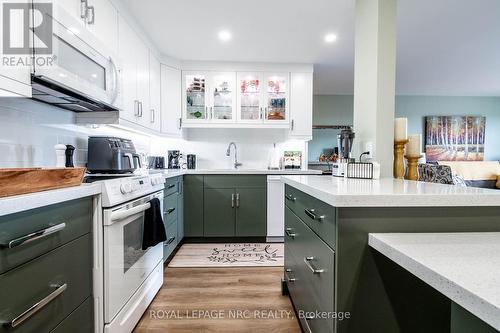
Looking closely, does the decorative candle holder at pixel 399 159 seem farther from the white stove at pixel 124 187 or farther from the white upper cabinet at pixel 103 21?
the white upper cabinet at pixel 103 21

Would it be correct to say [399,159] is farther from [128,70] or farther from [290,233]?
[128,70]

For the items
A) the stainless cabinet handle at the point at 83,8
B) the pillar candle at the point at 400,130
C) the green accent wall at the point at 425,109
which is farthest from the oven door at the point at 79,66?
the green accent wall at the point at 425,109

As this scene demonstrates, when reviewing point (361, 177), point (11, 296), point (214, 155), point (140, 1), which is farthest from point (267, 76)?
point (11, 296)

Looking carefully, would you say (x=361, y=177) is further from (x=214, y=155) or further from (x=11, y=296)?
(x=214, y=155)

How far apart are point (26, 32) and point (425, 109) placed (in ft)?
21.4

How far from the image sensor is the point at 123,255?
58.6 inches

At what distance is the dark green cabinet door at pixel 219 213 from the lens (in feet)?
10.6

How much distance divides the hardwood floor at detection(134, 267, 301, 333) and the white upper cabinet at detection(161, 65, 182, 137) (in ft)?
6.00

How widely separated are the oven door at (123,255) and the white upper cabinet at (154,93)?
4.78ft

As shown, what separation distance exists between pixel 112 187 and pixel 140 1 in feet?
5.77

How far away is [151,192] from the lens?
1914mm

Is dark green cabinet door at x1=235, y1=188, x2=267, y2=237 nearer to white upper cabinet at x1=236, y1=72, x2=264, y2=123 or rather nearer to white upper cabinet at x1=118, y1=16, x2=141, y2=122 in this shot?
white upper cabinet at x1=236, y1=72, x2=264, y2=123

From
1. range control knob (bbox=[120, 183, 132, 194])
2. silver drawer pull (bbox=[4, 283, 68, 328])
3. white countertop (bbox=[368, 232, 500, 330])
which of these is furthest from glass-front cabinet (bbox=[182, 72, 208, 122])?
white countertop (bbox=[368, 232, 500, 330])

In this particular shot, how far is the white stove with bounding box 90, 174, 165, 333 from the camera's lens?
1.34 metres
